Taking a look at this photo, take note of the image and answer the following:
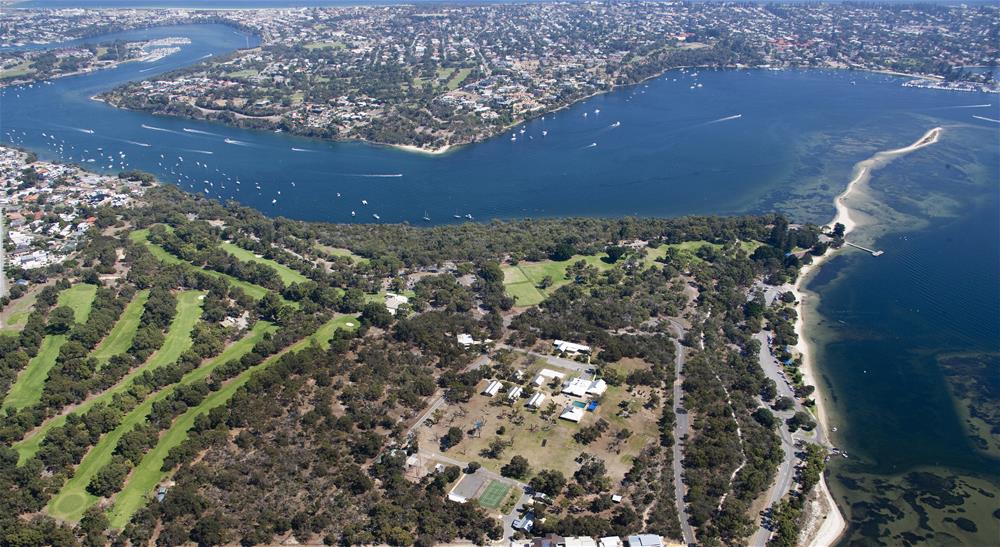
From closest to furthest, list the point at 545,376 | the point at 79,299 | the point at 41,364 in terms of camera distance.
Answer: the point at 545,376
the point at 41,364
the point at 79,299

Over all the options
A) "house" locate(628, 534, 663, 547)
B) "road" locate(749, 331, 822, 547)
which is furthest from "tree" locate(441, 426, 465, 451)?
"road" locate(749, 331, 822, 547)

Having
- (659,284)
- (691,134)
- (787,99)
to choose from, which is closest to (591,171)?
(691,134)

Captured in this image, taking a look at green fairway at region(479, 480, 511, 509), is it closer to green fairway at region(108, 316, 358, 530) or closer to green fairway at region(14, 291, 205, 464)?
green fairway at region(108, 316, 358, 530)

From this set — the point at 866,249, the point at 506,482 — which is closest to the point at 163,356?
the point at 506,482

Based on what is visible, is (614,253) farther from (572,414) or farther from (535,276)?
(572,414)

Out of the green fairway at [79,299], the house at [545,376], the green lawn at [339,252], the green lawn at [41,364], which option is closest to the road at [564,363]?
the house at [545,376]

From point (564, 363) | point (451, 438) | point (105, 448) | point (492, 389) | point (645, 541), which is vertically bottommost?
point (105, 448)

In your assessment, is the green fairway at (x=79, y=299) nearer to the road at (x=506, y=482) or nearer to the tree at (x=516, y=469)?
the road at (x=506, y=482)
